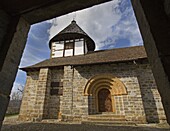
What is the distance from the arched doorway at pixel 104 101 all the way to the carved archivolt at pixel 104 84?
1.18 ft

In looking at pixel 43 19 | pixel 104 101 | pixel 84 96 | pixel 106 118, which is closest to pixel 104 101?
pixel 104 101

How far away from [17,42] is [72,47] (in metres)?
10.3

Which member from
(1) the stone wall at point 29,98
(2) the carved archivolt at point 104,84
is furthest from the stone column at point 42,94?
(2) the carved archivolt at point 104,84

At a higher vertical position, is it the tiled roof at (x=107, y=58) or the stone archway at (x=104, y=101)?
the tiled roof at (x=107, y=58)

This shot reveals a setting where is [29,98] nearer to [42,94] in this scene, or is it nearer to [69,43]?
[42,94]

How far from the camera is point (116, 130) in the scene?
15.1 feet

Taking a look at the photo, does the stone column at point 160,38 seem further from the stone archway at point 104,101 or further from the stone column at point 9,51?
the stone archway at point 104,101

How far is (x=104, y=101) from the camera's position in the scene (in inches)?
324

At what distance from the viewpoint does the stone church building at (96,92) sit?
706 centimetres

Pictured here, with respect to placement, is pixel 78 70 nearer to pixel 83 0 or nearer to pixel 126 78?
pixel 126 78

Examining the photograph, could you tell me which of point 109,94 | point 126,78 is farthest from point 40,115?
point 126,78

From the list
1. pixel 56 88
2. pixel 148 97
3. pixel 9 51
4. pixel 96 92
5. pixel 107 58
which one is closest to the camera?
pixel 9 51

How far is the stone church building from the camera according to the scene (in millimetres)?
7062

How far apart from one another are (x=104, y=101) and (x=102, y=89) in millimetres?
858
